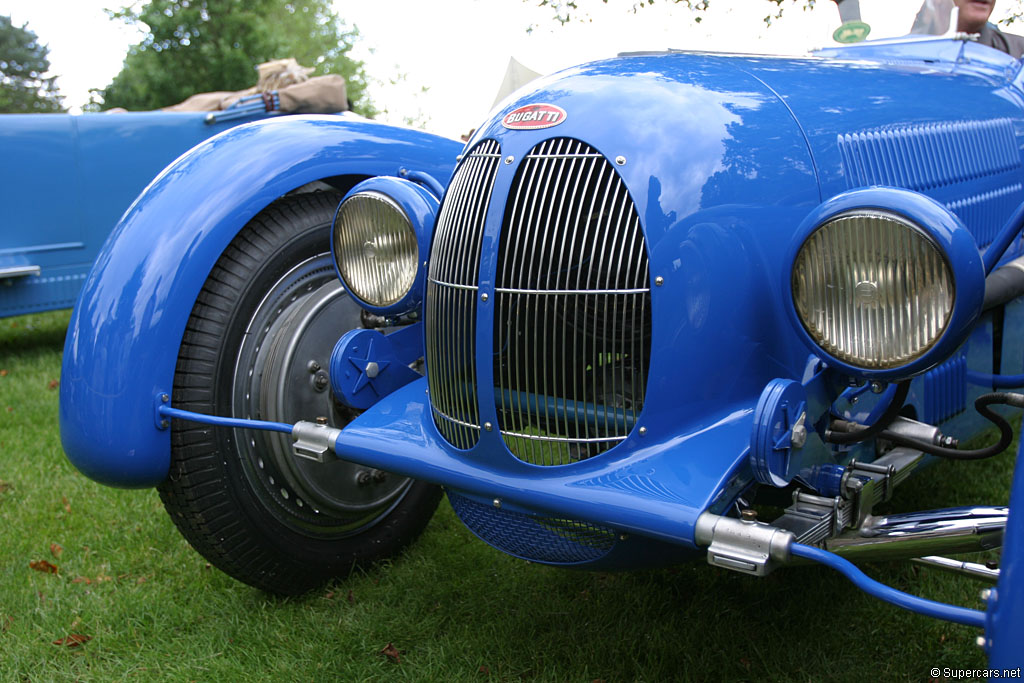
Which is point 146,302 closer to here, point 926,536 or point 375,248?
point 375,248

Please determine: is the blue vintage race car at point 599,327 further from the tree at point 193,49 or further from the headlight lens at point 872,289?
the tree at point 193,49

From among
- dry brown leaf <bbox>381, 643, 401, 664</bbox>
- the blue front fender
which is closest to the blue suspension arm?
dry brown leaf <bbox>381, 643, 401, 664</bbox>

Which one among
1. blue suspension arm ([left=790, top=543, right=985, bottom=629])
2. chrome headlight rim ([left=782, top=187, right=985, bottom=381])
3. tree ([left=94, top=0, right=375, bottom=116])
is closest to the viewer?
blue suspension arm ([left=790, top=543, right=985, bottom=629])

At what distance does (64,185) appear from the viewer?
6125mm

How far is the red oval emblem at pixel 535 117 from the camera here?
6.04 ft

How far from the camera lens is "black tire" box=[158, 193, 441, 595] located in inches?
93.4

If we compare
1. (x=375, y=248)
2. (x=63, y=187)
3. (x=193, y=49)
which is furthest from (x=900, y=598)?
(x=193, y=49)

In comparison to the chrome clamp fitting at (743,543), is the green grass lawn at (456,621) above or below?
below

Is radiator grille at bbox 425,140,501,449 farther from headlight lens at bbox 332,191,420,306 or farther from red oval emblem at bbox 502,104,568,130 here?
headlight lens at bbox 332,191,420,306

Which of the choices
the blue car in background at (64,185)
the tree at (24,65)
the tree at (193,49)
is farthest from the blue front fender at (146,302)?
the tree at (24,65)

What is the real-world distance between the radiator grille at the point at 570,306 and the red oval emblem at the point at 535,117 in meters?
0.05

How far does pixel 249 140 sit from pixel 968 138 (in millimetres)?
2074

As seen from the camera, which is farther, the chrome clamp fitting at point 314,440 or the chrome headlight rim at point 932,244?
the chrome clamp fitting at point 314,440

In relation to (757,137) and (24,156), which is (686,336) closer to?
(757,137)
